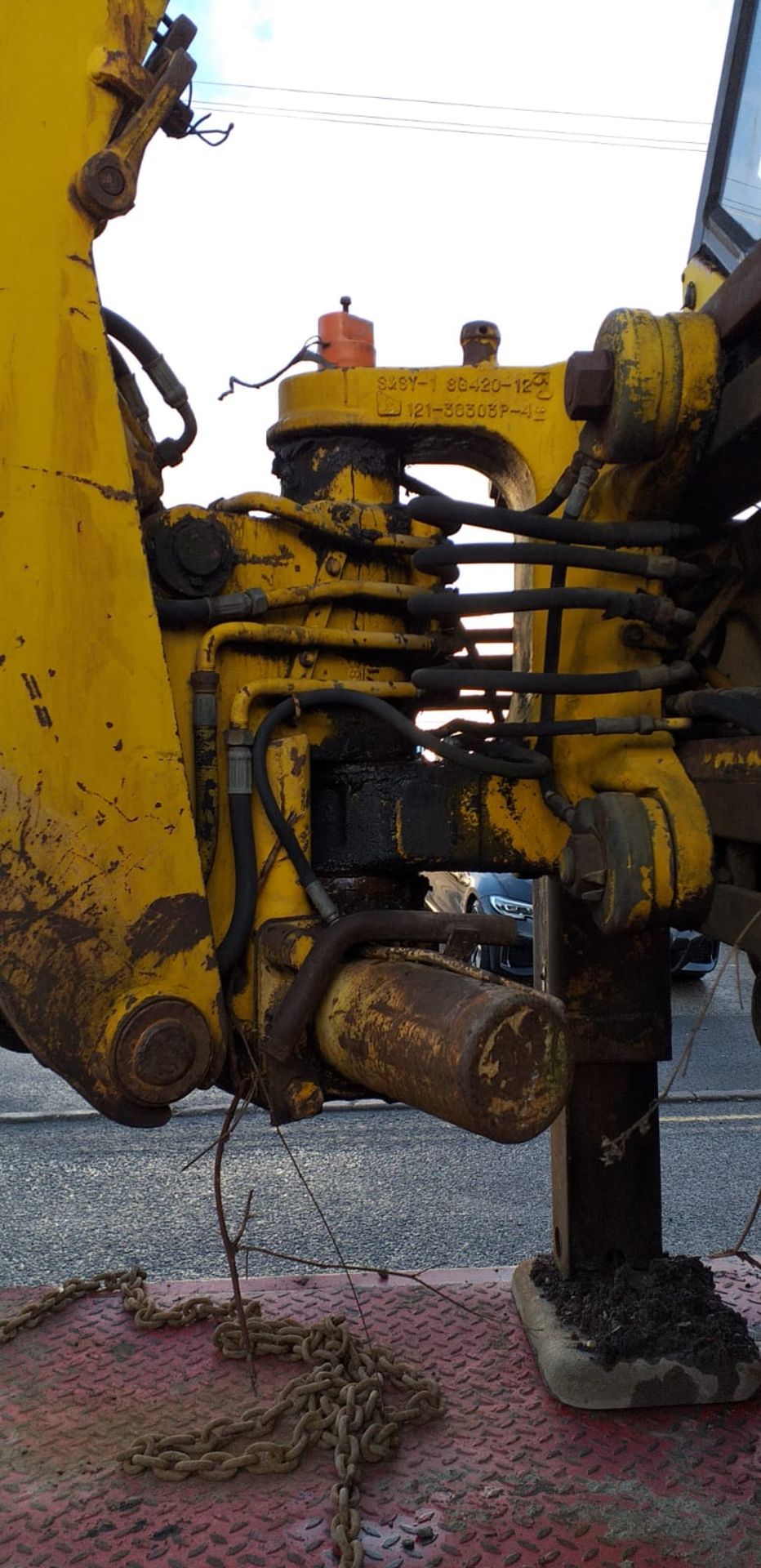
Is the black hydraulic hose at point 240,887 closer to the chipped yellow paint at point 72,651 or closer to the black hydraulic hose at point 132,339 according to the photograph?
the chipped yellow paint at point 72,651

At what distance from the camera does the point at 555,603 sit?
1887mm

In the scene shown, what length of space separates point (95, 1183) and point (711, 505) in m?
3.24

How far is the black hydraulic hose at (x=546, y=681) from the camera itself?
1895 mm

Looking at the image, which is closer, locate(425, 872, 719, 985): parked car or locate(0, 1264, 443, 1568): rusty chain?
locate(0, 1264, 443, 1568): rusty chain

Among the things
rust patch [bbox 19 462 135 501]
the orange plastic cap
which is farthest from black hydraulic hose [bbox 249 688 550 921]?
the orange plastic cap

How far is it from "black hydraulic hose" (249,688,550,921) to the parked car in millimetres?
4744

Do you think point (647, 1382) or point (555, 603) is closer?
point (555, 603)

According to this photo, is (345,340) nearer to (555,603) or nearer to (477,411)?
(477,411)

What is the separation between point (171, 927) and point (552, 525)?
839 mm

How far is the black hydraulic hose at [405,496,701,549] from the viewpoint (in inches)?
72.4

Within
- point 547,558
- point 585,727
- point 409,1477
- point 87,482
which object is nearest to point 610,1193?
point 409,1477

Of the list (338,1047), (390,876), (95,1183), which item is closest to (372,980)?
(338,1047)

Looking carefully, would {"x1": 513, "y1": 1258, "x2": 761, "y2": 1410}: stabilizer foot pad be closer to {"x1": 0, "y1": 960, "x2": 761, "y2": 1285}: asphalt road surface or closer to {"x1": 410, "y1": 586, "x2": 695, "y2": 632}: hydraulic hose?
{"x1": 0, "y1": 960, "x2": 761, "y2": 1285}: asphalt road surface

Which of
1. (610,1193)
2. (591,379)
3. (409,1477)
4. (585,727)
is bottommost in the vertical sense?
(409,1477)
